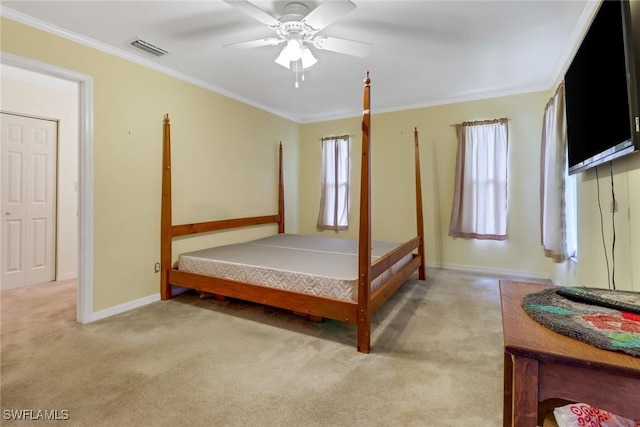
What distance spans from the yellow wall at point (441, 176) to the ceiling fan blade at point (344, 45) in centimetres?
145

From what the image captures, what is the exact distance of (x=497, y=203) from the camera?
4.11m

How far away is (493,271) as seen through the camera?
13.9 ft

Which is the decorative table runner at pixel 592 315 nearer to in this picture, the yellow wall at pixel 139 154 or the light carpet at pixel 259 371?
the light carpet at pixel 259 371

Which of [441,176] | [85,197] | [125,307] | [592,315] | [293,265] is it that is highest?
[441,176]

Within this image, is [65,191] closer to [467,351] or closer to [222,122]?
[222,122]

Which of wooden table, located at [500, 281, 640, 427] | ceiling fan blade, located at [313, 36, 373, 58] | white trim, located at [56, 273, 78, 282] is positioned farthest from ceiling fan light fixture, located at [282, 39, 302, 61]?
white trim, located at [56, 273, 78, 282]

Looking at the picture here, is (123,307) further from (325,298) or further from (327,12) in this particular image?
(327,12)

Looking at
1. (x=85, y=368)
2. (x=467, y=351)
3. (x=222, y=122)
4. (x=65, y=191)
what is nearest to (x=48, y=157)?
(x=65, y=191)

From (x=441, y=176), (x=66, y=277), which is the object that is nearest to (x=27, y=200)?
(x=66, y=277)

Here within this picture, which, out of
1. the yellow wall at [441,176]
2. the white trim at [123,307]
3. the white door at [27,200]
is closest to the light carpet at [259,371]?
A: the white trim at [123,307]

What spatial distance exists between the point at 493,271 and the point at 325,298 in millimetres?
3057

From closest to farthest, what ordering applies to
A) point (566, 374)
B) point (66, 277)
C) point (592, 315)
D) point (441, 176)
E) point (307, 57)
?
point (566, 374), point (592, 315), point (307, 57), point (66, 277), point (441, 176)

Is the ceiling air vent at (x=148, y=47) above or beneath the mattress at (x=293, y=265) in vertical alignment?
above

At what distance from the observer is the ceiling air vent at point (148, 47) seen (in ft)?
9.04
